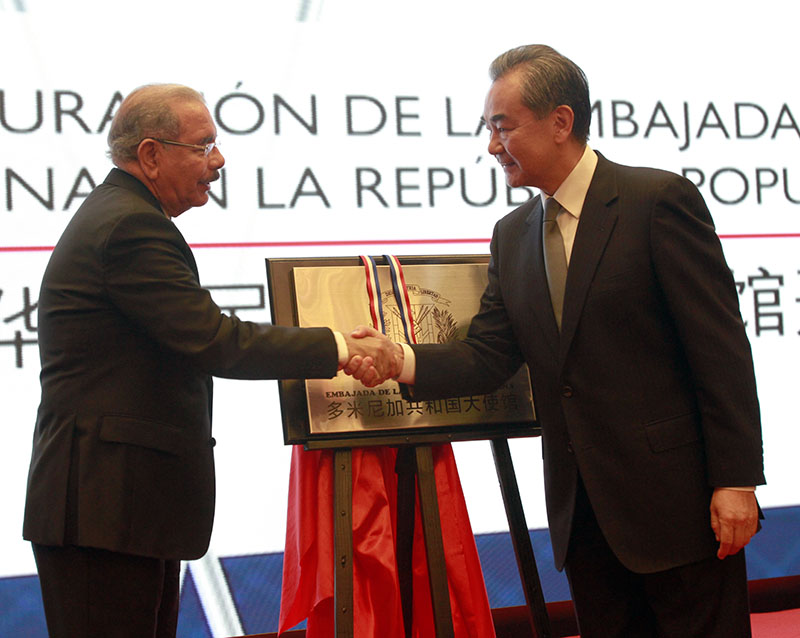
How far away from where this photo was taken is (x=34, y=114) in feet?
8.61

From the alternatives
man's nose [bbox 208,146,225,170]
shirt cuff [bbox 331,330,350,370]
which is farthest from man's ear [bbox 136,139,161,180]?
shirt cuff [bbox 331,330,350,370]

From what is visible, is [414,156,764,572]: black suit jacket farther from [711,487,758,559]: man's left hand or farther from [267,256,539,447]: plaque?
[267,256,539,447]: plaque

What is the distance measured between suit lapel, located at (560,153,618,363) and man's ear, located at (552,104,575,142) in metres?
0.17

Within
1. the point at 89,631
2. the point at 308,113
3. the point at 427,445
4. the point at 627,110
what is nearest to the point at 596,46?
the point at 627,110

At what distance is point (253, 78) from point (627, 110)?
4.35ft

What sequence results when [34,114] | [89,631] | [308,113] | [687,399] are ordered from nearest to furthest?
[89,631] < [687,399] < [34,114] < [308,113]

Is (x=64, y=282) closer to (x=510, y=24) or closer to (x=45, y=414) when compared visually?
(x=45, y=414)

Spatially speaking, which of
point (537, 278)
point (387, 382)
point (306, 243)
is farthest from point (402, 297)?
point (306, 243)

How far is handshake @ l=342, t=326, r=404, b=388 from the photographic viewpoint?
6.04 feet

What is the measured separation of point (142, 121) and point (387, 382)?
0.78 meters

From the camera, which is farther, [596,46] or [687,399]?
[596,46]

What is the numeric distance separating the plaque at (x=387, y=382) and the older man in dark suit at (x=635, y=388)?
9.9 inches

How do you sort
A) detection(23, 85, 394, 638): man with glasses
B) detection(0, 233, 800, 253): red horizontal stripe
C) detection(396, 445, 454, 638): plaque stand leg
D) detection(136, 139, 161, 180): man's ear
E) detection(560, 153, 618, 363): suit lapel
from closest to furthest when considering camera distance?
Result: 1. detection(23, 85, 394, 638): man with glasses
2. detection(560, 153, 618, 363): suit lapel
3. detection(136, 139, 161, 180): man's ear
4. detection(396, 445, 454, 638): plaque stand leg
5. detection(0, 233, 800, 253): red horizontal stripe

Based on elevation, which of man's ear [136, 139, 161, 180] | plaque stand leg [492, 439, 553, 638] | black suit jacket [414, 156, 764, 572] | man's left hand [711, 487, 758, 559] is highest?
man's ear [136, 139, 161, 180]
